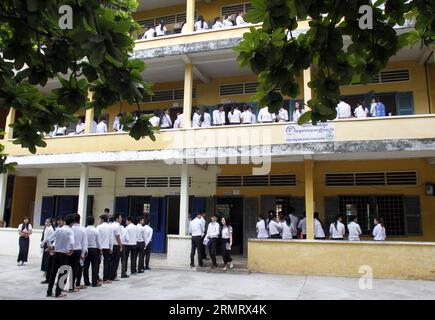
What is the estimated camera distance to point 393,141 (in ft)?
34.1

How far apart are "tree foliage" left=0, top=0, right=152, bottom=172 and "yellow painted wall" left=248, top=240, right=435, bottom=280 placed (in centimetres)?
784

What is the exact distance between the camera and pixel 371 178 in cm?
1281

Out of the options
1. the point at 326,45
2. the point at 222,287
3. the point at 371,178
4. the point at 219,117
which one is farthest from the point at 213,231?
the point at 326,45

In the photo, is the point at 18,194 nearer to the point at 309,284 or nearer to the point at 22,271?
the point at 22,271

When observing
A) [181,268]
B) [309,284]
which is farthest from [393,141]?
[181,268]

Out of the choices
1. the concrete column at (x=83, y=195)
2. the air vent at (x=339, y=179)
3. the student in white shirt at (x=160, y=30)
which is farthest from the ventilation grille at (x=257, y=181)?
the student in white shirt at (x=160, y=30)

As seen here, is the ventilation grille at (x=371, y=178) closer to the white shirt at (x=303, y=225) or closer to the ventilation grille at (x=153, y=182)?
the white shirt at (x=303, y=225)

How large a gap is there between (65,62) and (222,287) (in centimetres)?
669

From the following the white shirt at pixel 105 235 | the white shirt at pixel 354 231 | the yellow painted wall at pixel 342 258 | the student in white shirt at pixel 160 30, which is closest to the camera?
the white shirt at pixel 105 235

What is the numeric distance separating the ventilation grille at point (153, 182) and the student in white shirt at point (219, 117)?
2.49m

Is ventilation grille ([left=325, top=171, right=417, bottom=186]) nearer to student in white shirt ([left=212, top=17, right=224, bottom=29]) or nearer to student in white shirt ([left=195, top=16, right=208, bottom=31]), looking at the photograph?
student in white shirt ([left=212, top=17, right=224, bottom=29])

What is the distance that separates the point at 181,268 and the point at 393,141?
6.66m

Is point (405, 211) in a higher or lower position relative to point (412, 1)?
lower

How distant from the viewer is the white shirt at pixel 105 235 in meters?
9.14
